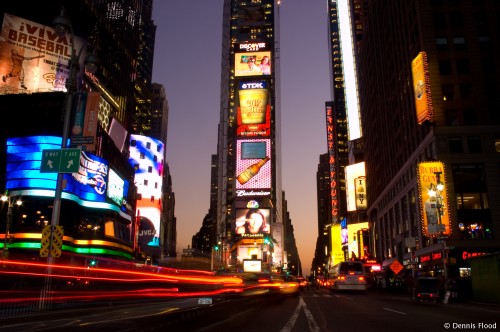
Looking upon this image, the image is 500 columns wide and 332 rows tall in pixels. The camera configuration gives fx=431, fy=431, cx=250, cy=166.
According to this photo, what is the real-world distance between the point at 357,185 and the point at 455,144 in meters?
60.7

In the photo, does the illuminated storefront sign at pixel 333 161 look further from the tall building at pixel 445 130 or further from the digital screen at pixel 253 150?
the tall building at pixel 445 130

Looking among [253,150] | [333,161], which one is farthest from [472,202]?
[333,161]

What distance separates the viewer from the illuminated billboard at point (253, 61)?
454ft

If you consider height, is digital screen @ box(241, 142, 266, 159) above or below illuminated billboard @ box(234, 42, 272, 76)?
below

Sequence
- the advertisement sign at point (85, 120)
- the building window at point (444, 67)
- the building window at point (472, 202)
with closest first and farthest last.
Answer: the advertisement sign at point (85, 120), the building window at point (472, 202), the building window at point (444, 67)

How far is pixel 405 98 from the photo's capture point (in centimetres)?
6638

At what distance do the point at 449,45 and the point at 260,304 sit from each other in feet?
161

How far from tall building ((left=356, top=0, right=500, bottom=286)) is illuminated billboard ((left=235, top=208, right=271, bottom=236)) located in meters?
56.0

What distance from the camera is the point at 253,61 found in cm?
13938

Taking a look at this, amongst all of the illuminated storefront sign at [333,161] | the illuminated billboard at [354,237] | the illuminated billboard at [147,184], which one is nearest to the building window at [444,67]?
the illuminated billboard at [354,237]

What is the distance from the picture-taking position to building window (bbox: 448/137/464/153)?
5209 cm

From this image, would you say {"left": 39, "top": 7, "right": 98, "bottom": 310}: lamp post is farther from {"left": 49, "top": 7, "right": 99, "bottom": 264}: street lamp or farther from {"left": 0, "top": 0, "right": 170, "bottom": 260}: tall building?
{"left": 0, "top": 0, "right": 170, "bottom": 260}: tall building

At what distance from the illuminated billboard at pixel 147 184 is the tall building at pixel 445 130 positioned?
61.0m

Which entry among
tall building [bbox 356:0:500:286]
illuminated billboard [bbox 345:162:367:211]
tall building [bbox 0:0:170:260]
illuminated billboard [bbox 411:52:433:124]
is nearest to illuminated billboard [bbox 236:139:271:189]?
illuminated billboard [bbox 345:162:367:211]
